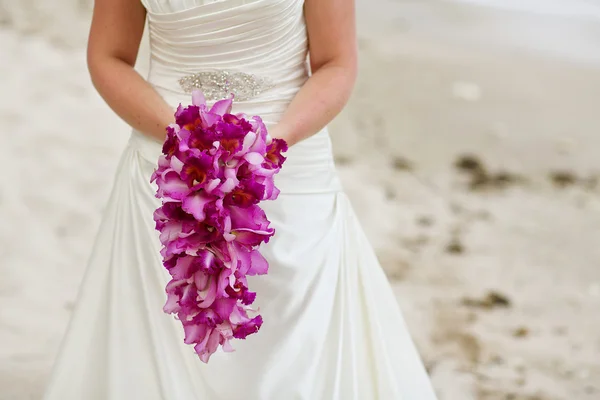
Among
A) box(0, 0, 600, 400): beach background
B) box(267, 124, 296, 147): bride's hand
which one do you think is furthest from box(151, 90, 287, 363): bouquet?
box(0, 0, 600, 400): beach background

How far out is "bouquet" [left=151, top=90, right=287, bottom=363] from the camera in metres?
1.37

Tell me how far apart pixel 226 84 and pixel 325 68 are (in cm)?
20

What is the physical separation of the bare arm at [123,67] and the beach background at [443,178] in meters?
1.18

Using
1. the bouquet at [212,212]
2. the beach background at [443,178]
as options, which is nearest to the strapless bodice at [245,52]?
the bouquet at [212,212]

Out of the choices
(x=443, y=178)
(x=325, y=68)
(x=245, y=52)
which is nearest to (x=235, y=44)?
(x=245, y=52)

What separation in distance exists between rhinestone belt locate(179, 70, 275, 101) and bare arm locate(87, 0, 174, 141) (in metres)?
0.08

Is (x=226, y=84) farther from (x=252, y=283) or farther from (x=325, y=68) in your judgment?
(x=252, y=283)

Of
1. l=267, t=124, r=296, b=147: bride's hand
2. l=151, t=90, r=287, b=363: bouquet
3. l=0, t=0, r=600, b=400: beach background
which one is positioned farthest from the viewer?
l=0, t=0, r=600, b=400: beach background

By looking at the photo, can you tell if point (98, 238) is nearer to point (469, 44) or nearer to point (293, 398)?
point (293, 398)

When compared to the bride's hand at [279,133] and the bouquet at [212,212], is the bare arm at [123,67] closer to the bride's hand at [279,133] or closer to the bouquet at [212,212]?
the bride's hand at [279,133]

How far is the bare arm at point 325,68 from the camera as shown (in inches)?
69.0

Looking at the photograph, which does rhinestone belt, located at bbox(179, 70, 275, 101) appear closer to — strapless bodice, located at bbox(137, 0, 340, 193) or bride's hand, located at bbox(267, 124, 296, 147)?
strapless bodice, located at bbox(137, 0, 340, 193)

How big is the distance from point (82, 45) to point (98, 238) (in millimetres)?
3540

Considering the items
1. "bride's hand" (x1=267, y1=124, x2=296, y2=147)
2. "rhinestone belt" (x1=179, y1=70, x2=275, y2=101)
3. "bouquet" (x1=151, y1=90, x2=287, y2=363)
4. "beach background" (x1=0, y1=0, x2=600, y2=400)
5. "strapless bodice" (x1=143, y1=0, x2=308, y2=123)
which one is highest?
"beach background" (x1=0, y1=0, x2=600, y2=400)
